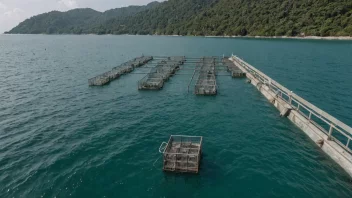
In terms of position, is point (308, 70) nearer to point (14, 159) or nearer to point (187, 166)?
point (187, 166)

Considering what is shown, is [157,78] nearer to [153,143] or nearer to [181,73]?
[181,73]

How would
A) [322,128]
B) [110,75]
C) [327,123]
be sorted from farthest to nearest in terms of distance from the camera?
1. [110,75]
2. [322,128]
3. [327,123]

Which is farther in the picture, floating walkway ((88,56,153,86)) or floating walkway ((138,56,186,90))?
floating walkway ((88,56,153,86))

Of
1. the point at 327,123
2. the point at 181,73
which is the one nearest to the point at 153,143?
the point at 327,123

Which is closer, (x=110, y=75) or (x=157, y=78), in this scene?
(x=157, y=78)

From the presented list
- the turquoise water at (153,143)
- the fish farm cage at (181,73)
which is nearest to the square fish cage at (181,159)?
the turquoise water at (153,143)

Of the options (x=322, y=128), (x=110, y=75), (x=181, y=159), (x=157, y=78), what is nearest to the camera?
(x=181, y=159)

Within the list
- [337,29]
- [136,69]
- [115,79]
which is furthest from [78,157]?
[337,29]

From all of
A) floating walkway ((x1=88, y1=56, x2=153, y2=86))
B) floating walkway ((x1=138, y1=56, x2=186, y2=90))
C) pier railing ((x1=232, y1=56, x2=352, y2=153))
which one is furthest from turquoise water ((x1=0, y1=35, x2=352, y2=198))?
floating walkway ((x1=88, y1=56, x2=153, y2=86))

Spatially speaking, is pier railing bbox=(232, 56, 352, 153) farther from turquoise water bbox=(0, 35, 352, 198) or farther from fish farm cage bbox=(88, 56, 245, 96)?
fish farm cage bbox=(88, 56, 245, 96)
